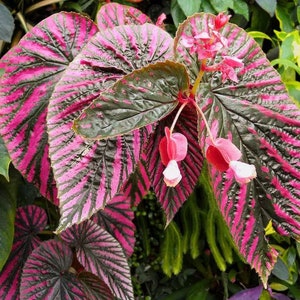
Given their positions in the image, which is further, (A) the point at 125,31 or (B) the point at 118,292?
(B) the point at 118,292

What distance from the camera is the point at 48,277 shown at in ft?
2.69

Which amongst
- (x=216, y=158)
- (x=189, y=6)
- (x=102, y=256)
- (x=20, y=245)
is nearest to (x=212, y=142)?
(x=216, y=158)

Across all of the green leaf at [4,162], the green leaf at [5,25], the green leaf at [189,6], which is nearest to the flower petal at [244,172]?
the green leaf at [4,162]

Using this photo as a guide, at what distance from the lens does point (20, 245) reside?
90cm

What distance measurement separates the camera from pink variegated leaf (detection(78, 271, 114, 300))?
2.76 ft

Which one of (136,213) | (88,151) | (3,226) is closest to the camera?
(88,151)

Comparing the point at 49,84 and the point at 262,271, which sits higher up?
the point at 49,84

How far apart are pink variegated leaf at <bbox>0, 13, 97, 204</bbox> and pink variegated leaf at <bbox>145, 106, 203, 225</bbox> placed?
0.44 ft

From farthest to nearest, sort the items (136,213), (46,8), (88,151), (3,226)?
(136,213)
(46,8)
(3,226)
(88,151)

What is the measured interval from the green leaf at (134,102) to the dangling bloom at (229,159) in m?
0.06

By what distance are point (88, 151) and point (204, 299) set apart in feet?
2.98

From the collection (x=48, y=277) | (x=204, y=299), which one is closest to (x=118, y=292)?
(x=48, y=277)

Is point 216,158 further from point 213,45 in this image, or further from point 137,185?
point 137,185

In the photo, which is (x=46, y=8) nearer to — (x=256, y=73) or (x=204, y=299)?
(x=256, y=73)
